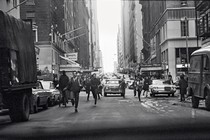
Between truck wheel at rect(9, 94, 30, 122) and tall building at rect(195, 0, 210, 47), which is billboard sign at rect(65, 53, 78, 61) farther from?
truck wheel at rect(9, 94, 30, 122)

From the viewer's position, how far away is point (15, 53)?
506 inches

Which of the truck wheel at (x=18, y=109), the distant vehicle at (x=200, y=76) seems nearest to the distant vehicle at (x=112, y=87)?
the distant vehicle at (x=200, y=76)

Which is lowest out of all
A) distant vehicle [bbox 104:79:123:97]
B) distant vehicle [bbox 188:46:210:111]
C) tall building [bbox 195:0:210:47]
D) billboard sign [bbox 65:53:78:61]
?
distant vehicle [bbox 104:79:123:97]

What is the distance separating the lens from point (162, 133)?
132 inches

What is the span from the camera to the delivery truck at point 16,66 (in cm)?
1175

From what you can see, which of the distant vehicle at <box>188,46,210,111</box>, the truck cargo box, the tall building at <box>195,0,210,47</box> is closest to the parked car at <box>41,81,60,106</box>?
the truck cargo box

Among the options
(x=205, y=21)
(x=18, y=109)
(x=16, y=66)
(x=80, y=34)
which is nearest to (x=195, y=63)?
(x=18, y=109)

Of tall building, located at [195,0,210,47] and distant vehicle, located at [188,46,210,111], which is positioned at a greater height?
tall building, located at [195,0,210,47]

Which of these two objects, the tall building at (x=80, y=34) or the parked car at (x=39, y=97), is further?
the tall building at (x=80, y=34)

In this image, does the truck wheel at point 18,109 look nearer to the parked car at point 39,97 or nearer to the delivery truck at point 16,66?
the delivery truck at point 16,66

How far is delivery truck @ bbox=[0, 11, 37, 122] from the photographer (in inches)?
463

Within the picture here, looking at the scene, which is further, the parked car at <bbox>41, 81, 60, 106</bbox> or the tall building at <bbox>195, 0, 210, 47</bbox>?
the tall building at <bbox>195, 0, 210, 47</bbox>

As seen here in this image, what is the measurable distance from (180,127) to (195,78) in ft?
52.8

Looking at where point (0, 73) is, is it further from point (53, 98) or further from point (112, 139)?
point (53, 98)
